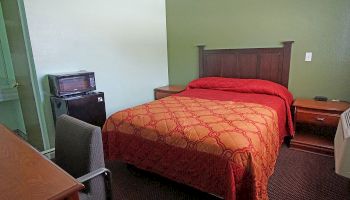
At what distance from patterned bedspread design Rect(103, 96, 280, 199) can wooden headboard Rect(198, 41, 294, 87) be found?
1.09 meters

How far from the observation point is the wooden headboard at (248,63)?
3.08 m

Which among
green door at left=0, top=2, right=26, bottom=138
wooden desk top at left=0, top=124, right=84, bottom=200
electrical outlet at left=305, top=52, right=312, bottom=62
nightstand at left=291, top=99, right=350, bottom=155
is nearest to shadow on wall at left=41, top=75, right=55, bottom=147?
green door at left=0, top=2, right=26, bottom=138

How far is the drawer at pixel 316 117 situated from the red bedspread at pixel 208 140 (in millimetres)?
157

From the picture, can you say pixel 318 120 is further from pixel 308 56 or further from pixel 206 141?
pixel 206 141

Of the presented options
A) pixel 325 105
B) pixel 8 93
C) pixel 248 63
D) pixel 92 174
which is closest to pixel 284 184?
pixel 325 105

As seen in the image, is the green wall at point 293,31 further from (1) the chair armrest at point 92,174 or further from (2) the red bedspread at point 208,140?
(1) the chair armrest at point 92,174

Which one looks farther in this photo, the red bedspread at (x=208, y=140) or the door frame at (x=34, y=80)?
the door frame at (x=34, y=80)

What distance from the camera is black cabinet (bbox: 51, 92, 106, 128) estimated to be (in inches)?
96.6

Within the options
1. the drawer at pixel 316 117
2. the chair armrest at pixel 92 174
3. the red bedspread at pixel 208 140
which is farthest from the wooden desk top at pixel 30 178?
the drawer at pixel 316 117

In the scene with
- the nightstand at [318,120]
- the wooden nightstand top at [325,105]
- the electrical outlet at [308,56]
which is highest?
the electrical outlet at [308,56]

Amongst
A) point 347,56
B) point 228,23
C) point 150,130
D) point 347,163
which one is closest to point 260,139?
point 347,163

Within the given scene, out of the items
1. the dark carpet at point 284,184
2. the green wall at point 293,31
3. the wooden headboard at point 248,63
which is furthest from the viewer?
the wooden headboard at point 248,63

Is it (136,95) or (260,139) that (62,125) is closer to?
(260,139)

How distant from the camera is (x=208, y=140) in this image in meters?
1.60
